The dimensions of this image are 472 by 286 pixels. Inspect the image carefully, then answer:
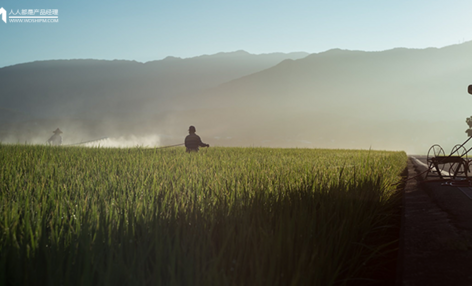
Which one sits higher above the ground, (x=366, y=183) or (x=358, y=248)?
(x=366, y=183)

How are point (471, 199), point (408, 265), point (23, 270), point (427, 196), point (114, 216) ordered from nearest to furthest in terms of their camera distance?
point (23, 270) → point (114, 216) → point (408, 265) → point (471, 199) → point (427, 196)

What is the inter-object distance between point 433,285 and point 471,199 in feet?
13.9

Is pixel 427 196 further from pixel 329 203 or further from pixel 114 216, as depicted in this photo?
pixel 114 216

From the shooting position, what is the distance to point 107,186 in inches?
137

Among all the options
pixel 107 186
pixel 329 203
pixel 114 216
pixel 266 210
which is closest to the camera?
pixel 114 216

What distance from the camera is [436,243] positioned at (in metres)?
3.14

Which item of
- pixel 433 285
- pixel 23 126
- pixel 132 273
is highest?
pixel 23 126

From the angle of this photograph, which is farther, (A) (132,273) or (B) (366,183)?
(B) (366,183)

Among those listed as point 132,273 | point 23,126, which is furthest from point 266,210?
point 23,126

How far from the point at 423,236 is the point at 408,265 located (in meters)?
0.91

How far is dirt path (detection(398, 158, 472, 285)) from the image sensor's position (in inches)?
94.9

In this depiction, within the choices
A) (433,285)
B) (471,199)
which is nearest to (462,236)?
(433,285)

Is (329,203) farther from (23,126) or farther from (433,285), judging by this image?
(23,126)

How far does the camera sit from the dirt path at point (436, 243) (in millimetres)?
2412
